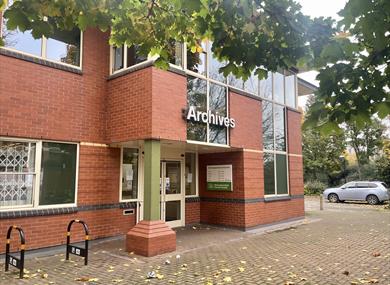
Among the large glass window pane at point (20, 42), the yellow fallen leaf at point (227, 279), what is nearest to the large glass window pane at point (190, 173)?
the large glass window pane at point (20, 42)

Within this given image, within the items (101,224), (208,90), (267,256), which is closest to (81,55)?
(208,90)

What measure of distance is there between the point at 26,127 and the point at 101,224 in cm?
307

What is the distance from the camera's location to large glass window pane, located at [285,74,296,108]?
14727 mm

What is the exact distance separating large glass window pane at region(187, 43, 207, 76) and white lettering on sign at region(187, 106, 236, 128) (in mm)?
1242

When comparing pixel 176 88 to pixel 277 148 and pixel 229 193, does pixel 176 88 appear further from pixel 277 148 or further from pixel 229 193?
pixel 277 148

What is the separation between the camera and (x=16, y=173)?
8.00 meters

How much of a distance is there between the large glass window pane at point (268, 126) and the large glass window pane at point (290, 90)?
1.53 m

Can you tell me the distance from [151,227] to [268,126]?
22.0ft

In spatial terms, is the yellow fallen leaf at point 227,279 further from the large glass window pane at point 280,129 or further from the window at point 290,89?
the window at point 290,89

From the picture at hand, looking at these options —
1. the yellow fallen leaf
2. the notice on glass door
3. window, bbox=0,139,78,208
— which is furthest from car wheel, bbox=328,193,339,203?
the yellow fallen leaf

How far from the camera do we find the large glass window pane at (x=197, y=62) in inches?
402

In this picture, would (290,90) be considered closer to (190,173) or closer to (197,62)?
(190,173)

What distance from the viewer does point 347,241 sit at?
32.4 feet

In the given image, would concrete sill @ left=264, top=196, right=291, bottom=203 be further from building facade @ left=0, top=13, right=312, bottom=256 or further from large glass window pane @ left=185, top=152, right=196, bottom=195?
large glass window pane @ left=185, top=152, right=196, bottom=195
